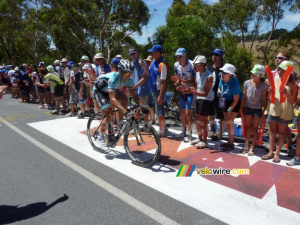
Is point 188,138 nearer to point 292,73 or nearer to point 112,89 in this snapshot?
point 112,89

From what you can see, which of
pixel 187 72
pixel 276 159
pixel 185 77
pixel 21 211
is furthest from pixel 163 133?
pixel 21 211

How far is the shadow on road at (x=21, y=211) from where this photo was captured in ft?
9.52

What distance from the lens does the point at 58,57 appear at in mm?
30500

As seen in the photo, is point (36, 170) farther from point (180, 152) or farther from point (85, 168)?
point (180, 152)

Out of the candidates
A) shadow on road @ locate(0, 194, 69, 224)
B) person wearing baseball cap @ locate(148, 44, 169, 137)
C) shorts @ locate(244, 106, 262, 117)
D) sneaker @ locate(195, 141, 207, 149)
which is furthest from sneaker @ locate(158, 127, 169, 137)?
shadow on road @ locate(0, 194, 69, 224)

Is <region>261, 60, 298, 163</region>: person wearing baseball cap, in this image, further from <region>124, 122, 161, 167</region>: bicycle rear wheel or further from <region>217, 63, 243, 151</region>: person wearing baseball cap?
<region>124, 122, 161, 167</region>: bicycle rear wheel

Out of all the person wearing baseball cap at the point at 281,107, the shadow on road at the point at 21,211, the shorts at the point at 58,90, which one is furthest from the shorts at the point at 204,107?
the shorts at the point at 58,90

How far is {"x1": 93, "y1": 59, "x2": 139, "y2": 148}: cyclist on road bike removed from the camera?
14.2ft

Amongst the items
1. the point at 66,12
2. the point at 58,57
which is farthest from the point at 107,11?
the point at 58,57

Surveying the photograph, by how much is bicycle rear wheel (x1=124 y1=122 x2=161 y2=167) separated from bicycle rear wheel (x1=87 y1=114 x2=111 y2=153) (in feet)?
2.23

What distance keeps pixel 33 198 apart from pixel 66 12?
22335 mm

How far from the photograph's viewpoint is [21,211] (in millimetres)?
3045

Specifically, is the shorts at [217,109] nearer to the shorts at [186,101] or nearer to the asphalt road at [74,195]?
the shorts at [186,101]

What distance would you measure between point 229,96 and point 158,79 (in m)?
1.75
